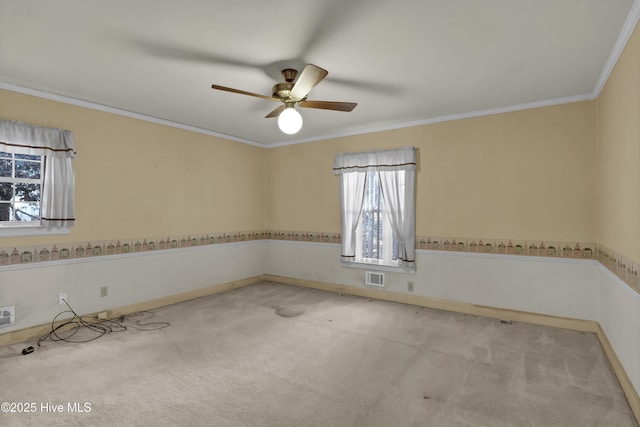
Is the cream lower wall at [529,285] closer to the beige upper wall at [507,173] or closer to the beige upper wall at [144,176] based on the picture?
the beige upper wall at [507,173]

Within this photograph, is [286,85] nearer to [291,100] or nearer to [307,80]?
[291,100]

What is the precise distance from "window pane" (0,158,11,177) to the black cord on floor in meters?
1.42

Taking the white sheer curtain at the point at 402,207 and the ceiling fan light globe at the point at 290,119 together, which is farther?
the white sheer curtain at the point at 402,207

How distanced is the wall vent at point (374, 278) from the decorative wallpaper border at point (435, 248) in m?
0.72

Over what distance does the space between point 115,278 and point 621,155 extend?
206 inches

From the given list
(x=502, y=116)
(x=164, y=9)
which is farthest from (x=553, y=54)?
(x=164, y=9)

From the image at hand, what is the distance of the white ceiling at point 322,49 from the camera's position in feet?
6.77

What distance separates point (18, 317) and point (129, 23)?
307cm

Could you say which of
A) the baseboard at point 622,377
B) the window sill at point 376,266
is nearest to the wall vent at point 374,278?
the window sill at point 376,266

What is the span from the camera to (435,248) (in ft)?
14.5

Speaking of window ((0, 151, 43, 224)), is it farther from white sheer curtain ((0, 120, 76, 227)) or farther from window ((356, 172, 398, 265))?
A: window ((356, 172, 398, 265))

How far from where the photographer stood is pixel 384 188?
4.71 meters

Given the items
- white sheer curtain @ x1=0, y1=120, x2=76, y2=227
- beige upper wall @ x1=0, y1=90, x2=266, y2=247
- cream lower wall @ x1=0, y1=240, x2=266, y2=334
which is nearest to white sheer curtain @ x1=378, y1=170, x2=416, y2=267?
beige upper wall @ x1=0, y1=90, x2=266, y2=247

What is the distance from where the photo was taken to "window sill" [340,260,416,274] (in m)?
4.58
